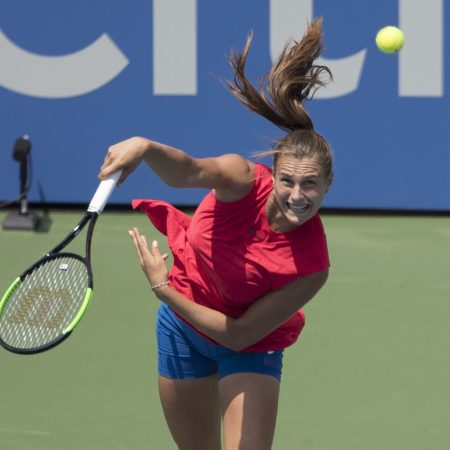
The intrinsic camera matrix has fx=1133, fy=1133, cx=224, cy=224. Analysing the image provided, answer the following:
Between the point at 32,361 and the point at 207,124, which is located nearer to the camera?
the point at 32,361

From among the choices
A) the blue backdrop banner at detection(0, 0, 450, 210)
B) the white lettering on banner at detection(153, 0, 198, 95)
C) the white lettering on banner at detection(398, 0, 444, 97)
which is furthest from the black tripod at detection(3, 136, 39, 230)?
the white lettering on banner at detection(398, 0, 444, 97)

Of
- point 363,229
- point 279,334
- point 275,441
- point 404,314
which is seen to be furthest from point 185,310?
point 363,229

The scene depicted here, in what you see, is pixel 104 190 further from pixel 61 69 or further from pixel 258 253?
pixel 61 69

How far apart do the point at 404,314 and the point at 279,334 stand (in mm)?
2538

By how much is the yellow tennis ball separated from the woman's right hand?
4.50m

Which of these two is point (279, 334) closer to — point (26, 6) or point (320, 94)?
point (320, 94)

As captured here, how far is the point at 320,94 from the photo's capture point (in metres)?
7.89

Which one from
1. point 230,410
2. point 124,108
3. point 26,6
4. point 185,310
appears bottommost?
point 230,410

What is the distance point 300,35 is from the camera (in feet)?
25.6

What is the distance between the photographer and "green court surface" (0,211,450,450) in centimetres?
462

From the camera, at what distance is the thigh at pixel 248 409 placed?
11.4ft

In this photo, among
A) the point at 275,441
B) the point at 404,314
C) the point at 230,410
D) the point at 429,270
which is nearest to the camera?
the point at 230,410

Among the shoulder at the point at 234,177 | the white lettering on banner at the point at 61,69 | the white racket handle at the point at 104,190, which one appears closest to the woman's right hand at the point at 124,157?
the white racket handle at the point at 104,190

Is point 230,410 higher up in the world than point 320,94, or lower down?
lower down
